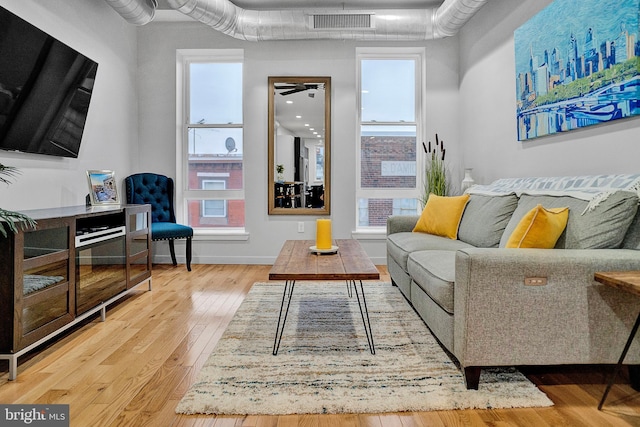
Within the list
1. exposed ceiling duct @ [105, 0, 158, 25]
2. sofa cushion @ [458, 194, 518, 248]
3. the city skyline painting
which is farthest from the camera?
exposed ceiling duct @ [105, 0, 158, 25]

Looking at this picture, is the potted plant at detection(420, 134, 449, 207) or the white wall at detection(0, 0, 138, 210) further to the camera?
the potted plant at detection(420, 134, 449, 207)

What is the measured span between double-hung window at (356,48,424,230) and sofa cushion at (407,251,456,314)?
2.29 meters

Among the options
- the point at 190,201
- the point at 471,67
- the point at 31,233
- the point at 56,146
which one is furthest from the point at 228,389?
the point at 471,67

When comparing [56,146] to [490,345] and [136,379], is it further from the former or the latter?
[490,345]

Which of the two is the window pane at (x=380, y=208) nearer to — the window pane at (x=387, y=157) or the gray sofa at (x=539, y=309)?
the window pane at (x=387, y=157)

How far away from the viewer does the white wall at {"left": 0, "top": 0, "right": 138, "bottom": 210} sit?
288cm

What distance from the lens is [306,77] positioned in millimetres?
4688

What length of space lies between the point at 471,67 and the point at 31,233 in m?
4.14

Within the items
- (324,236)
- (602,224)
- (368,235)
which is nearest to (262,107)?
(368,235)

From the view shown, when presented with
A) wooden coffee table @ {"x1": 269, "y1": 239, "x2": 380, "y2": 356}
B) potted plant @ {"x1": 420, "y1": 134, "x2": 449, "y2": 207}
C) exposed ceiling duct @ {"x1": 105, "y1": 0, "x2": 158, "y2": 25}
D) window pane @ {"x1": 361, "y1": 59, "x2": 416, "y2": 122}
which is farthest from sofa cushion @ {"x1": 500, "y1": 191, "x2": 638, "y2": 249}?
exposed ceiling duct @ {"x1": 105, "y1": 0, "x2": 158, "y2": 25}

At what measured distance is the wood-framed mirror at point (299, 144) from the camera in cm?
471

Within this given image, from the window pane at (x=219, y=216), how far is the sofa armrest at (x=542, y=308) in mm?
3591

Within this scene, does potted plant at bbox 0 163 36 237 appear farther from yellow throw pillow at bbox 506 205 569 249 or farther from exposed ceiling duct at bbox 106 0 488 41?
exposed ceiling duct at bbox 106 0 488 41

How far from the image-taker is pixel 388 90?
4898mm
